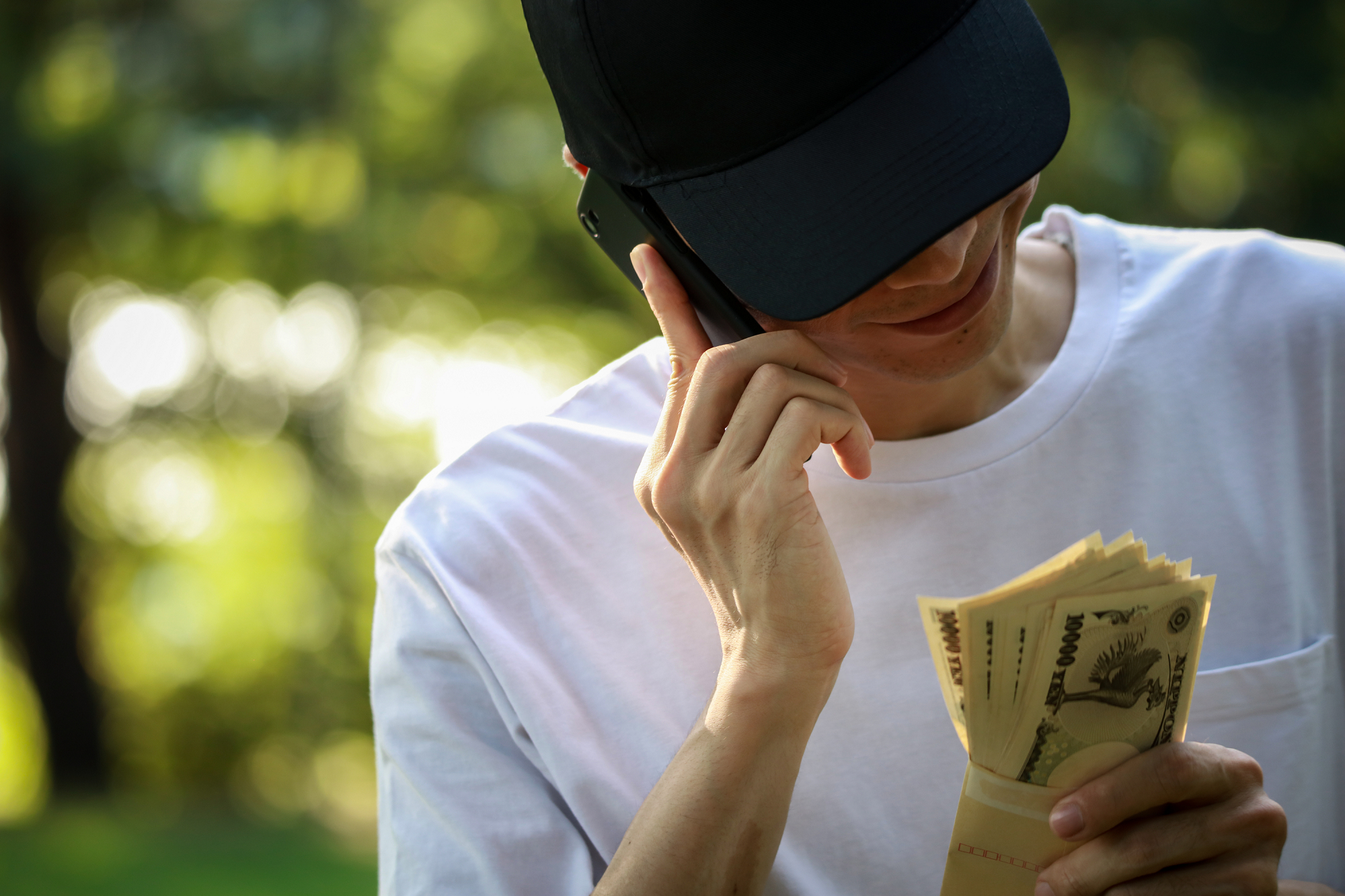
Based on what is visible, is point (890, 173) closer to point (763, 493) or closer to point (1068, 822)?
point (763, 493)

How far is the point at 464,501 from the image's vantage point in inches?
64.4

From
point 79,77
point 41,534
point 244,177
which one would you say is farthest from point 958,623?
Result: point 41,534

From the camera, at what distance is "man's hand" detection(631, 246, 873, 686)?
1348 mm

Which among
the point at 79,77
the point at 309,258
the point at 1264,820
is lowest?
the point at 309,258

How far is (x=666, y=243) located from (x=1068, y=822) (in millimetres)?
876

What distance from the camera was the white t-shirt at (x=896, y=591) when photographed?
149 centimetres

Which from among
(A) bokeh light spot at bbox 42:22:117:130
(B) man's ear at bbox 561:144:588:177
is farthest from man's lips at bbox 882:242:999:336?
(A) bokeh light spot at bbox 42:22:117:130

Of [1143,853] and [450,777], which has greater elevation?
[450,777]

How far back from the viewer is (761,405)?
138 cm

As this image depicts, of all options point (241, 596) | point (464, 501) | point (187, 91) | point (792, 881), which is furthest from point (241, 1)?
point (792, 881)

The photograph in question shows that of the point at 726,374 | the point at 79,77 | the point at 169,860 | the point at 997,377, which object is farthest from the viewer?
the point at 79,77

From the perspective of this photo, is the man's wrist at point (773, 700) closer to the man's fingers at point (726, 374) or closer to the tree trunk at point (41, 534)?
the man's fingers at point (726, 374)

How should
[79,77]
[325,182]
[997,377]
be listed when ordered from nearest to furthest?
[997,377] < [79,77] < [325,182]

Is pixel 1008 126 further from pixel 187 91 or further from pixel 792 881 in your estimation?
pixel 187 91
